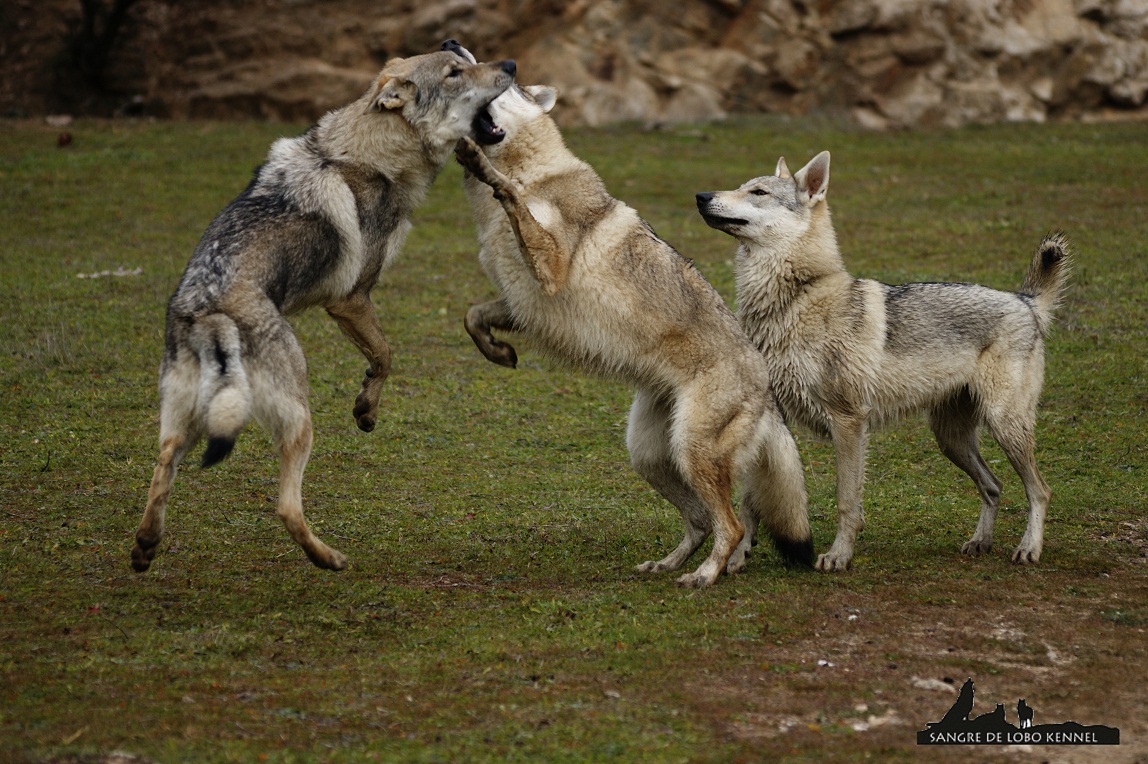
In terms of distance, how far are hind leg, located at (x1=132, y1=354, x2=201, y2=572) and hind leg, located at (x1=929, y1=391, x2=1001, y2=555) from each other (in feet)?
16.2

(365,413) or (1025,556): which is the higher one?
(1025,556)

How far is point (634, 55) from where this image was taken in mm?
22500

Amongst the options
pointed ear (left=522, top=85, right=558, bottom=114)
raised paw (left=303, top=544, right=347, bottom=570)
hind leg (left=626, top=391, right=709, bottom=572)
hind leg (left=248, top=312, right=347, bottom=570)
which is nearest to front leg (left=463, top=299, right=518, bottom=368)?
hind leg (left=626, top=391, right=709, bottom=572)

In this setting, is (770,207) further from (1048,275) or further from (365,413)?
(365,413)

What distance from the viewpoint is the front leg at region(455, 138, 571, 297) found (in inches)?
261

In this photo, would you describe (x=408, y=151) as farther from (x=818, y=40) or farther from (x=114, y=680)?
(x=818, y=40)

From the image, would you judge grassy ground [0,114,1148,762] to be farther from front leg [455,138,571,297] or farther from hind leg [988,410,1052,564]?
front leg [455,138,571,297]

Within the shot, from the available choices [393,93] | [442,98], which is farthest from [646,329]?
[393,93]

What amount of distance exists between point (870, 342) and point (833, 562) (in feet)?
4.77

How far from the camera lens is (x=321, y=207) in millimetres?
6672

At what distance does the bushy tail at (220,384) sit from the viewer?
5.39 metres

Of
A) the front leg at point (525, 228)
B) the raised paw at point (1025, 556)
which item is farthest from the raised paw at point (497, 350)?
the raised paw at point (1025, 556)

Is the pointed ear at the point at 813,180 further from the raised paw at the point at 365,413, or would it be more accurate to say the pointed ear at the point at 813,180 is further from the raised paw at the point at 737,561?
the raised paw at the point at 365,413

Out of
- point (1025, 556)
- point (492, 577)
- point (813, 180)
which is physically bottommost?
point (492, 577)
